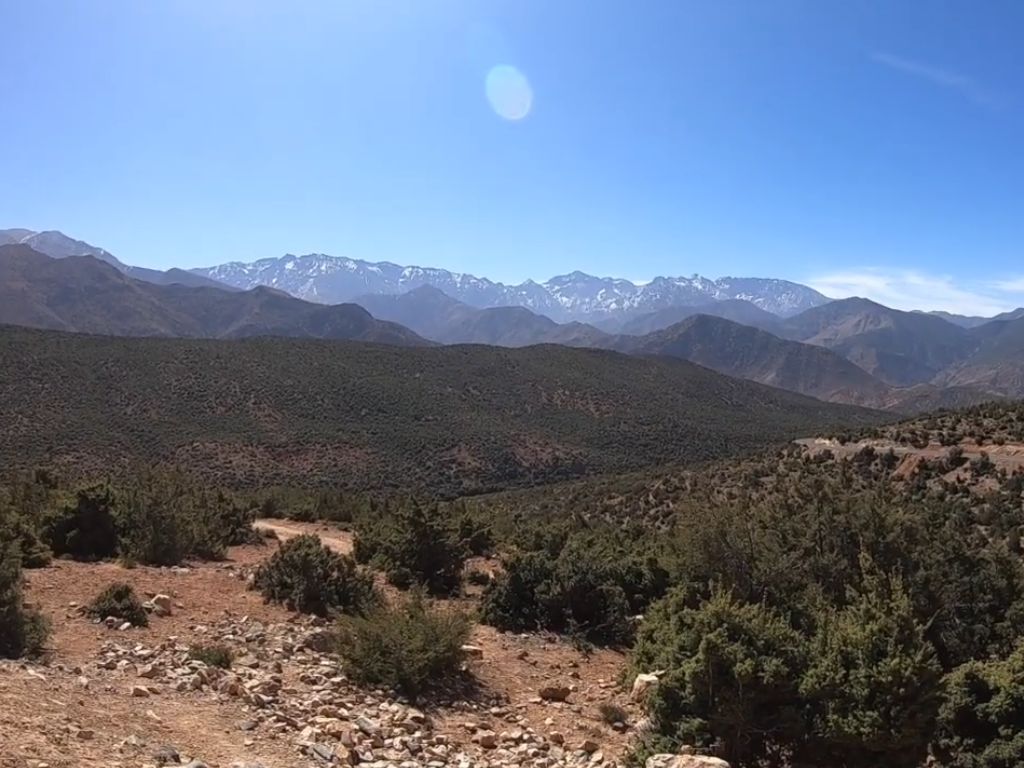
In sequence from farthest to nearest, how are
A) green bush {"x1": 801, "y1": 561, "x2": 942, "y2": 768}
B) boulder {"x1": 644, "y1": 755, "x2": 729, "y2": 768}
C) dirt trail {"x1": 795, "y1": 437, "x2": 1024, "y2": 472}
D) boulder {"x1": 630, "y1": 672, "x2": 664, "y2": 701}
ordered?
dirt trail {"x1": 795, "y1": 437, "x2": 1024, "y2": 472} → boulder {"x1": 630, "y1": 672, "x2": 664, "y2": 701} → green bush {"x1": 801, "y1": 561, "x2": 942, "y2": 768} → boulder {"x1": 644, "y1": 755, "x2": 729, "y2": 768}

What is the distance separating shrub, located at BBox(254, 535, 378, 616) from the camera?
13797 millimetres

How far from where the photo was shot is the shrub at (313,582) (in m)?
13.8

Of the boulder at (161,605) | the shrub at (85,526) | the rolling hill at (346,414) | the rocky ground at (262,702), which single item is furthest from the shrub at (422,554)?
the rolling hill at (346,414)

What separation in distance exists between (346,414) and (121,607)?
217 feet

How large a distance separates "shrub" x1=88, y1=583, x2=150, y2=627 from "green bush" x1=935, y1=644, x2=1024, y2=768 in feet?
36.9

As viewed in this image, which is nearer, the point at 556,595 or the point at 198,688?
the point at 198,688

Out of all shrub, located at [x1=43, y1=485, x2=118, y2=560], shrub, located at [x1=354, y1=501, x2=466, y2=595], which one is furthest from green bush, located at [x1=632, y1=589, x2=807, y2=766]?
shrub, located at [x1=43, y1=485, x2=118, y2=560]

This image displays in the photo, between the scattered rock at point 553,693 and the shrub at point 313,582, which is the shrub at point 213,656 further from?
the scattered rock at point 553,693

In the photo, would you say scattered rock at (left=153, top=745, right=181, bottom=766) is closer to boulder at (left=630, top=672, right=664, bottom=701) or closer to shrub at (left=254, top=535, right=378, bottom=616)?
boulder at (left=630, top=672, right=664, bottom=701)

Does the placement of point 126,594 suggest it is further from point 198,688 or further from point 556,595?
point 556,595

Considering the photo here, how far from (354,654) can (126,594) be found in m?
4.58

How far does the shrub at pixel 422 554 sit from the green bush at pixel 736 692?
861 centimetres

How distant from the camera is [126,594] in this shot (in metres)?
12.2

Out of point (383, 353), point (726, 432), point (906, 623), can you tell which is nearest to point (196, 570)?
point (906, 623)
